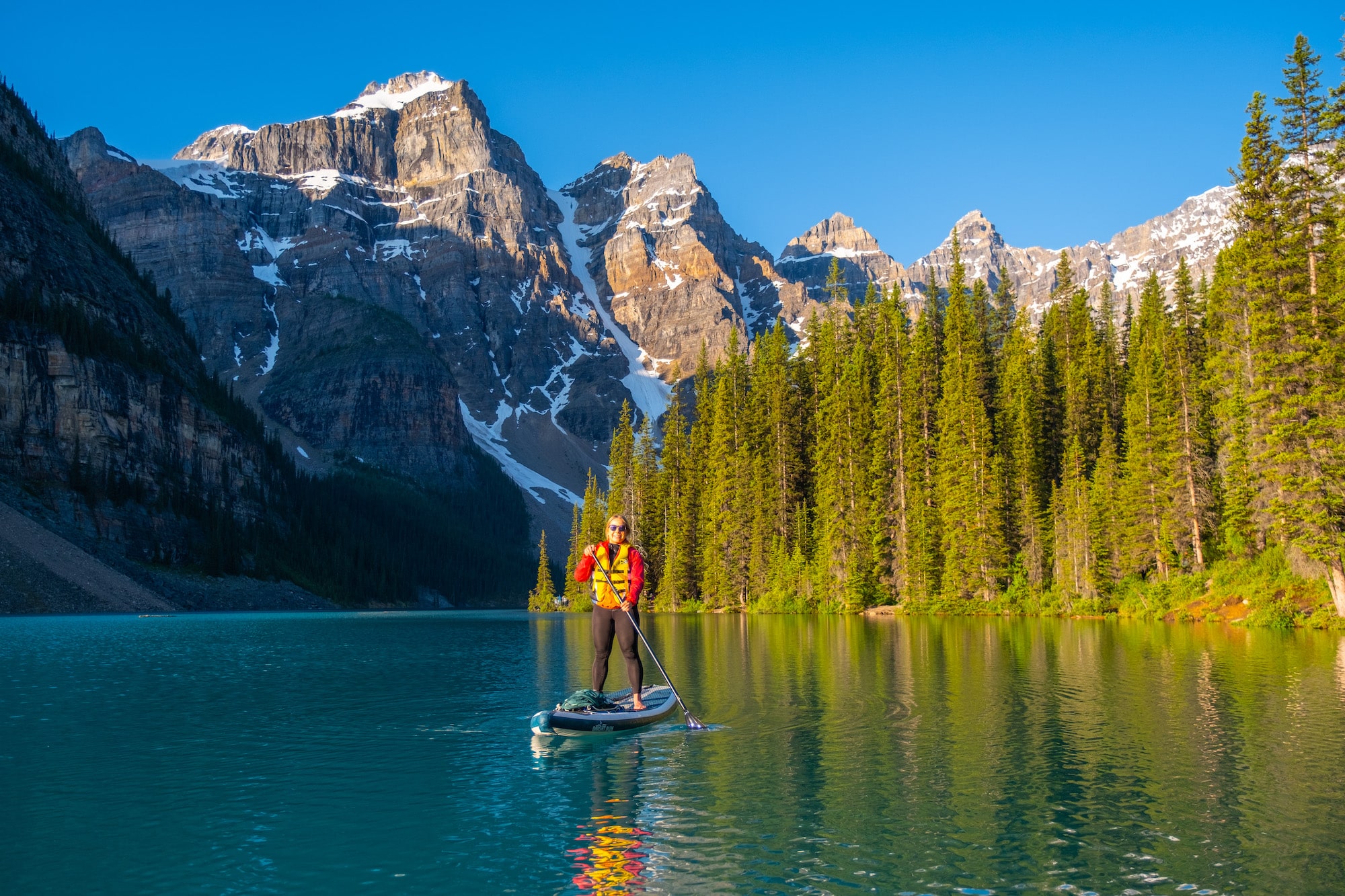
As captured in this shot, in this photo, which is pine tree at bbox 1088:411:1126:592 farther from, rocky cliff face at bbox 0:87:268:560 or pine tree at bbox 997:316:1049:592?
rocky cliff face at bbox 0:87:268:560

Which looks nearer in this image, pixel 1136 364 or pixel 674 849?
pixel 674 849

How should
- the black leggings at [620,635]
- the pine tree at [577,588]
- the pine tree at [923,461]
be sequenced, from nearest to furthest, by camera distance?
the black leggings at [620,635]
the pine tree at [923,461]
the pine tree at [577,588]

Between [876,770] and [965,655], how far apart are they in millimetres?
18054

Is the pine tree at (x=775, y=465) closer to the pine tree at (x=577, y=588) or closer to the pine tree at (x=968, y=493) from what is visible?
the pine tree at (x=968, y=493)

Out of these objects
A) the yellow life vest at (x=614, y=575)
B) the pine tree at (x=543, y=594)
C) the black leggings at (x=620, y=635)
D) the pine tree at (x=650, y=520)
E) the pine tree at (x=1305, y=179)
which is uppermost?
the pine tree at (x=1305, y=179)

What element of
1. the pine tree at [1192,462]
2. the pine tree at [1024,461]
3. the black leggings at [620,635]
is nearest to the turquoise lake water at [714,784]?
the black leggings at [620,635]

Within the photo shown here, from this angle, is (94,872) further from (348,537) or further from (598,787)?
(348,537)

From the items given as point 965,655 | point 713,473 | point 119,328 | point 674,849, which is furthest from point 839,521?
point 119,328

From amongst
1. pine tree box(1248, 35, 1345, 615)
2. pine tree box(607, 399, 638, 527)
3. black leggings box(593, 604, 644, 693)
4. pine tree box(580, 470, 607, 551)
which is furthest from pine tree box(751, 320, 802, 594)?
black leggings box(593, 604, 644, 693)

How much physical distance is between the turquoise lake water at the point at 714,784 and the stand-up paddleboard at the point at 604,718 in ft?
0.86

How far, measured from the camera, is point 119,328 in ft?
427

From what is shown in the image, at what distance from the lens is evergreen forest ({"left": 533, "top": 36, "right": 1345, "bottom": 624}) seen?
126 ft

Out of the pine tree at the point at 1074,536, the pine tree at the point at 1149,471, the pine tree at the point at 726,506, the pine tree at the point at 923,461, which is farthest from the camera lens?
the pine tree at the point at 726,506

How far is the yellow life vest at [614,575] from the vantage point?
706 inches
